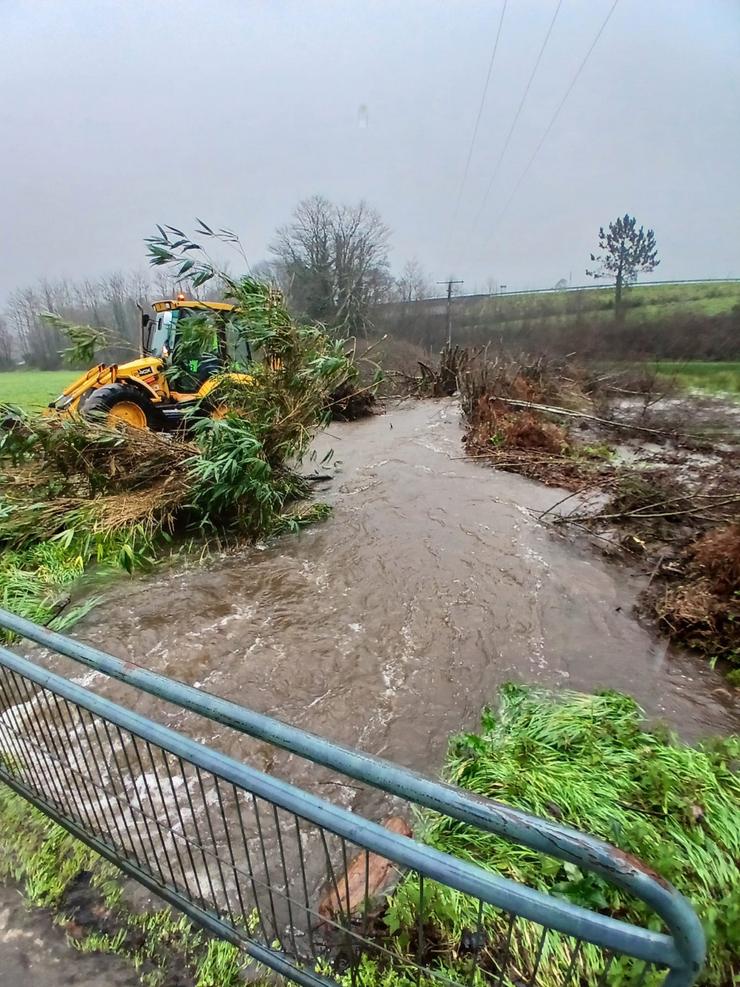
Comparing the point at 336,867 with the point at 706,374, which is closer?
the point at 336,867

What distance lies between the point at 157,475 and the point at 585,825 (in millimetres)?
5905

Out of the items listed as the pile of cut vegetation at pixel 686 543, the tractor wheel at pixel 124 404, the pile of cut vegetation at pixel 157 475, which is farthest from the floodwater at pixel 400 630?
the tractor wheel at pixel 124 404

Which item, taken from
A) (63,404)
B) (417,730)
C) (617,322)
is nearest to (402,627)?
(417,730)

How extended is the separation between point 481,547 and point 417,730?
3.31m

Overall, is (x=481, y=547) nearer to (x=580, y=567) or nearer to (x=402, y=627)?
(x=580, y=567)

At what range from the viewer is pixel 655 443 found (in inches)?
436

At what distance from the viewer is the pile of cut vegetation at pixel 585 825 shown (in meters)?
1.89

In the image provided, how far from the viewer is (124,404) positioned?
28.1 feet

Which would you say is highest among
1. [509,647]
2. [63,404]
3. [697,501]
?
[63,404]

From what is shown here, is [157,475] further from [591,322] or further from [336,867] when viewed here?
[591,322]

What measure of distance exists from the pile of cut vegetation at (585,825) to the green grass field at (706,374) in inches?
557

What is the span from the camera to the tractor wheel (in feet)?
26.6

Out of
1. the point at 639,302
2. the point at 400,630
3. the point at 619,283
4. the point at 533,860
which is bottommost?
the point at 400,630

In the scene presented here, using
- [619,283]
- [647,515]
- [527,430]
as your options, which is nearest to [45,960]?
[647,515]
